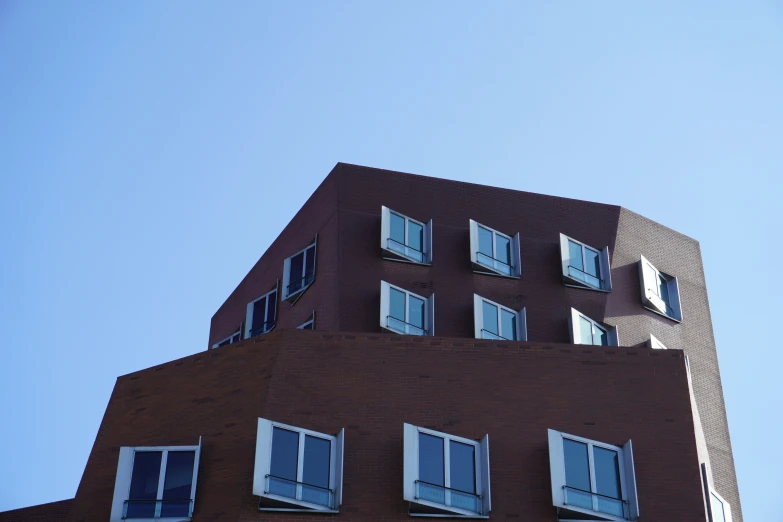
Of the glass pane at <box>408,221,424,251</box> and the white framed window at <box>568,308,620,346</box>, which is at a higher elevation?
the glass pane at <box>408,221,424,251</box>

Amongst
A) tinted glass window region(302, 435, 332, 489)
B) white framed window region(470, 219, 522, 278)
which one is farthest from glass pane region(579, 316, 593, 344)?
tinted glass window region(302, 435, 332, 489)

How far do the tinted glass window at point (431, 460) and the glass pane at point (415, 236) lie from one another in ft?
33.7

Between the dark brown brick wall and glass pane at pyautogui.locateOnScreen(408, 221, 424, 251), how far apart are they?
804cm

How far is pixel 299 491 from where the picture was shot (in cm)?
2642

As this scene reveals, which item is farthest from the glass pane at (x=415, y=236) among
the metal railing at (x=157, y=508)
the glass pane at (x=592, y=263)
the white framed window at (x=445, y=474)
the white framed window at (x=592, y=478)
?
the metal railing at (x=157, y=508)

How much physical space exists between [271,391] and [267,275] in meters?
13.5

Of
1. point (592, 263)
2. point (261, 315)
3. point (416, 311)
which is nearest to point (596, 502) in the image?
point (416, 311)

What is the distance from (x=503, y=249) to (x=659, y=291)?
197 inches

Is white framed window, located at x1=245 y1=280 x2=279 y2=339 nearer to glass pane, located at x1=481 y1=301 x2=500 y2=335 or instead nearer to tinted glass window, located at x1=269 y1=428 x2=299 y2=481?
glass pane, located at x1=481 y1=301 x2=500 y2=335

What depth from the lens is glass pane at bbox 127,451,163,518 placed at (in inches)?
1057

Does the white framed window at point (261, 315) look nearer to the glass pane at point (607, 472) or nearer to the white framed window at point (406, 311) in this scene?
the white framed window at point (406, 311)

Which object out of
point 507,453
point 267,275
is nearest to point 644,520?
point 507,453

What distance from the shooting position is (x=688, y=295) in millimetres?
39562

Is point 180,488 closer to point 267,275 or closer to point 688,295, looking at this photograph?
point 267,275
